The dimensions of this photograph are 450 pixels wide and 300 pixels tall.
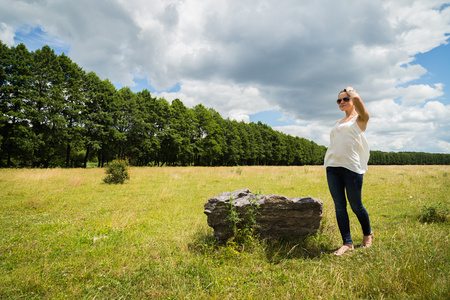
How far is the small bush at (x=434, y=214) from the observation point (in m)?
5.18

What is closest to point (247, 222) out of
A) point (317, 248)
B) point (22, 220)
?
point (317, 248)

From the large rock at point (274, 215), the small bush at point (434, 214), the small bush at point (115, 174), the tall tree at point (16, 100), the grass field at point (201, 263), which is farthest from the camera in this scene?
the tall tree at point (16, 100)

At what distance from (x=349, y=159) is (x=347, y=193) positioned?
0.60m

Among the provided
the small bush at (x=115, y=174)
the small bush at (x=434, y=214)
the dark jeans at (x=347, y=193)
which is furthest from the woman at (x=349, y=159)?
the small bush at (x=115, y=174)

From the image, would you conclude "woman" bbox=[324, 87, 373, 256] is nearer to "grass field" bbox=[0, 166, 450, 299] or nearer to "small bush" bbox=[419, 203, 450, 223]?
"grass field" bbox=[0, 166, 450, 299]

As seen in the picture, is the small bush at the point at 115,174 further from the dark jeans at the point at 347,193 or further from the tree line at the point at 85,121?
the dark jeans at the point at 347,193

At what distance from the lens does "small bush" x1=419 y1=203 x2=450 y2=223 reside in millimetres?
5176

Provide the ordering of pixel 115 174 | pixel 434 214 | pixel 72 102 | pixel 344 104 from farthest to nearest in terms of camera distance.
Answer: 1. pixel 72 102
2. pixel 115 174
3. pixel 434 214
4. pixel 344 104

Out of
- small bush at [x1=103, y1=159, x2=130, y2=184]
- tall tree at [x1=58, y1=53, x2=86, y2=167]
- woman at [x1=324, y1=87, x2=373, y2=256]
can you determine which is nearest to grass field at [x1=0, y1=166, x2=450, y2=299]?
woman at [x1=324, y1=87, x2=373, y2=256]

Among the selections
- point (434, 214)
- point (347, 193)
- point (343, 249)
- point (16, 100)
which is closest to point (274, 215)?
point (343, 249)

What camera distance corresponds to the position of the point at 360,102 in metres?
3.03

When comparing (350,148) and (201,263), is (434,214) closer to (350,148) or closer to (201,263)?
(350,148)

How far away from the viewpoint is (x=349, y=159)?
10.7ft

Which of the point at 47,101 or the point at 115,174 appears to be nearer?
the point at 115,174
